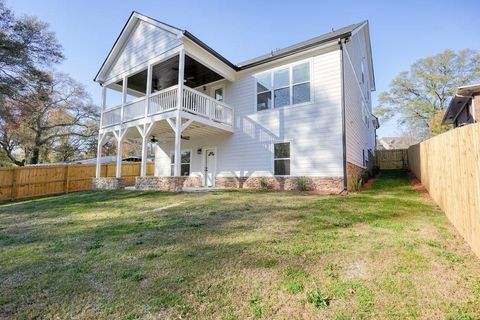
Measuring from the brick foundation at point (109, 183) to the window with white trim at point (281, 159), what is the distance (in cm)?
794

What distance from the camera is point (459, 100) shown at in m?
14.1

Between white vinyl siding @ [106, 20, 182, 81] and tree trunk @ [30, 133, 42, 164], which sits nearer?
white vinyl siding @ [106, 20, 182, 81]

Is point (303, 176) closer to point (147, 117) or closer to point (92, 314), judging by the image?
point (147, 117)

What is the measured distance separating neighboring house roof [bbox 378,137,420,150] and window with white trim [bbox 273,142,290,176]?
44.6 m

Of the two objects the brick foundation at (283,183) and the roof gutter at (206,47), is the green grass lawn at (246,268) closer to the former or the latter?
the brick foundation at (283,183)

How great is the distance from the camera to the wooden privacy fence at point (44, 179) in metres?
13.7

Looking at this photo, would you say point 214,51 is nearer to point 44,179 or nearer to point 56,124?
point 44,179

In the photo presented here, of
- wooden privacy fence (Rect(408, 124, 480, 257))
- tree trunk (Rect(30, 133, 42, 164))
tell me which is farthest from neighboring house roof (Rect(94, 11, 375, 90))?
tree trunk (Rect(30, 133, 42, 164))

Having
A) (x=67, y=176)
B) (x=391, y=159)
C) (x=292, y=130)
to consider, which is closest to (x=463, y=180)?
(x=292, y=130)

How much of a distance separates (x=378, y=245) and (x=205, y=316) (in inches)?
114

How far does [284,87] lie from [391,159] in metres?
14.4

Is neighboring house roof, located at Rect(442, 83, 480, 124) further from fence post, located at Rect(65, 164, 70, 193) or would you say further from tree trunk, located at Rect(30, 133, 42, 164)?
tree trunk, located at Rect(30, 133, 42, 164)

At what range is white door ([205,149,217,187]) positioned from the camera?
1334cm

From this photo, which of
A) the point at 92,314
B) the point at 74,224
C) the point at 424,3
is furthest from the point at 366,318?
the point at 424,3
